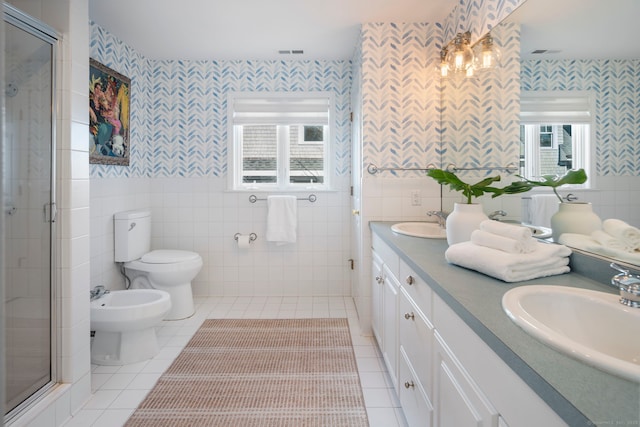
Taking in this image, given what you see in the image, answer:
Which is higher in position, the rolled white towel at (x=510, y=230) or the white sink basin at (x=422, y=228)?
the rolled white towel at (x=510, y=230)

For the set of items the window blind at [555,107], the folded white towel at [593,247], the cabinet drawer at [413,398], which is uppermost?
the window blind at [555,107]

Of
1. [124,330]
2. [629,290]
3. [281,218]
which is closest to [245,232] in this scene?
[281,218]

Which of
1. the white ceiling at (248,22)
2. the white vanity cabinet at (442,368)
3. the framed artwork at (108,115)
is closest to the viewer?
the white vanity cabinet at (442,368)

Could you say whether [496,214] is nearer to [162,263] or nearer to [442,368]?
[442,368]

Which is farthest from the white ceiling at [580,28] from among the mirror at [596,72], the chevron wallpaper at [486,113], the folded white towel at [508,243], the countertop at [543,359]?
the countertop at [543,359]

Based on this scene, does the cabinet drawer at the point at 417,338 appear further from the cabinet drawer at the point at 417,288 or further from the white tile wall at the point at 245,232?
the white tile wall at the point at 245,232

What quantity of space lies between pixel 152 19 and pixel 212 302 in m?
2.35

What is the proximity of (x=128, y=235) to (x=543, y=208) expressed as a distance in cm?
286

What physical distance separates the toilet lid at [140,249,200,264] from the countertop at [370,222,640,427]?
7.59 feet

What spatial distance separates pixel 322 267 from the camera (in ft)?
12.5

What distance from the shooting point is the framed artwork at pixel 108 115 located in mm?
2818

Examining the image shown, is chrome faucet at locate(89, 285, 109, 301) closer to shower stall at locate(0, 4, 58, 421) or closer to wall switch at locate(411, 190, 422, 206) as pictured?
shower stall at locate(0, 4, 58, 421)

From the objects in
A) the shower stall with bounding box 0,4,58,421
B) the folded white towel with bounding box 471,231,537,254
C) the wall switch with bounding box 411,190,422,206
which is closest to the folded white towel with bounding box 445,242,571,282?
the folded white towel with bounding box 471,231,537,254

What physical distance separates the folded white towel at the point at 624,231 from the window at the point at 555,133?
0.49 ft
